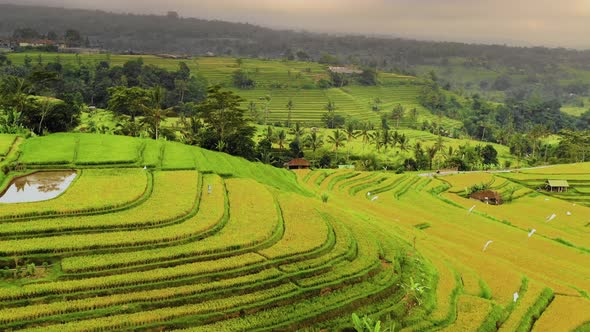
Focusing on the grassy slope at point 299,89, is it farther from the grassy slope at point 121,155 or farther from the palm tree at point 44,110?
the grassy slope at point 121,155

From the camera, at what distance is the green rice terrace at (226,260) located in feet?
54.1

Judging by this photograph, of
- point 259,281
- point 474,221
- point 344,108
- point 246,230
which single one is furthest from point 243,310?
point 344,108

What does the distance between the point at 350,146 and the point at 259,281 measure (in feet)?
216

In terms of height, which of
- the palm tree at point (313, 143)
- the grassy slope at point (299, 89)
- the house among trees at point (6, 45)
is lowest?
the palm tree at point (313, 143)

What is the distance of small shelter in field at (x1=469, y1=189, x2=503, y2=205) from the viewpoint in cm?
5250

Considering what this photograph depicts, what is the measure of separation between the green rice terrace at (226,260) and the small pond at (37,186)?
0.41 meters

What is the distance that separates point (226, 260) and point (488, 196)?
135ft

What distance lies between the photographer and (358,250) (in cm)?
2377

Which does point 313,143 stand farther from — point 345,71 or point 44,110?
point 345,71

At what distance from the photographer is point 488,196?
52.8 meters

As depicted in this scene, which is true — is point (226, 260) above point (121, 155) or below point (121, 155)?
below

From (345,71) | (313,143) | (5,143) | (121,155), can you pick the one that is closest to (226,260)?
(121,155)

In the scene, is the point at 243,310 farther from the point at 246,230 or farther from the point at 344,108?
the point at 344,108

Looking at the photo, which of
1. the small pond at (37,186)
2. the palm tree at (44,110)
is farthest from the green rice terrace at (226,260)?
the palm tree at (44,110)
